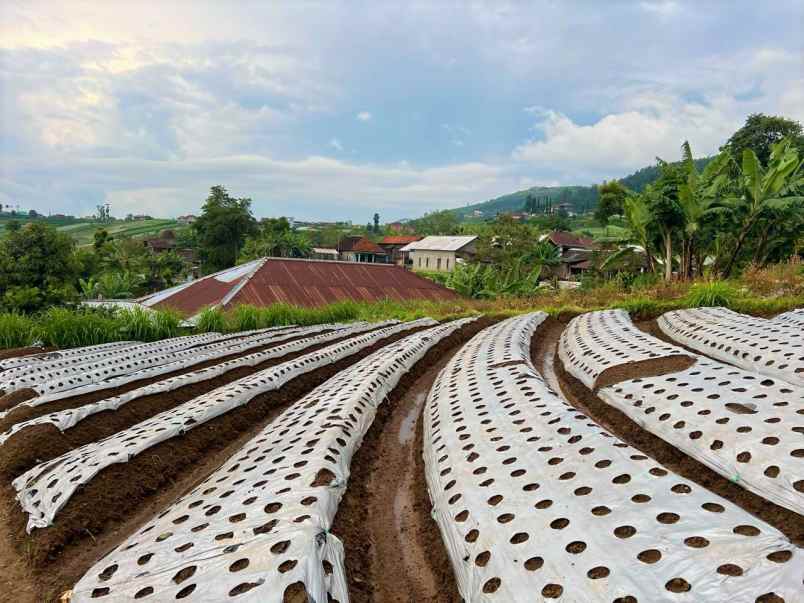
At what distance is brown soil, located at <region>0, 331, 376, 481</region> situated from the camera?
519 centimetres

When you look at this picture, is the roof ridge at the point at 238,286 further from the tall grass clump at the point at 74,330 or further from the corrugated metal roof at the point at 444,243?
the corrugated metal roof at the point at 444,243

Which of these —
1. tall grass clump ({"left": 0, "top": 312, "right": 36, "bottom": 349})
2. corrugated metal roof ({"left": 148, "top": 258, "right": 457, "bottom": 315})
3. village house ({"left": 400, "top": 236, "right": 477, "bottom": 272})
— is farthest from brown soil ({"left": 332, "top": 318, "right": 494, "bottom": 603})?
village house ({"left": 400, "top": 236, "right": 477, "bottom": 272})

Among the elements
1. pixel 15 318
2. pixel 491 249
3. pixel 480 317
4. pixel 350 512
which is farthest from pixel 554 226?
pixel 350 512

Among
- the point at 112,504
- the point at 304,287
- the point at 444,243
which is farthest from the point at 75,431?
the point at 444,243

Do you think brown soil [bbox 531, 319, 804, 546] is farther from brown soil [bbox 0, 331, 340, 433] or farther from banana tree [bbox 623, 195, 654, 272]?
banana tree [bbox 623, 195, 654, 272]

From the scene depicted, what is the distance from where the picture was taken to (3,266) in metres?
20.9

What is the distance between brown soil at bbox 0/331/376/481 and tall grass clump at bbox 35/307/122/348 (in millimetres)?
5989

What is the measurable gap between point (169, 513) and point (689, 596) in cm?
346

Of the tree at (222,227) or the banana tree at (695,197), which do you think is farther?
the tree at (222,227)

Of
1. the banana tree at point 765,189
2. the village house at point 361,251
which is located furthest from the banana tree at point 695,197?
the village house at point 361,251

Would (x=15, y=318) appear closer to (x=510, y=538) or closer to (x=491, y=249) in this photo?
(x=510, y=538)

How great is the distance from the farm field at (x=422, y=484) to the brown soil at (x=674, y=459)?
2 cm

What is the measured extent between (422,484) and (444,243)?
167ft

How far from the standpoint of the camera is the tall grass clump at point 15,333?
1198 centimetres
